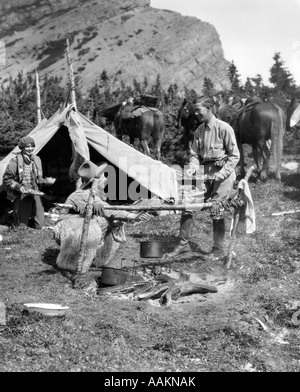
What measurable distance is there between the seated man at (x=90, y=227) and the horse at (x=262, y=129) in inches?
273

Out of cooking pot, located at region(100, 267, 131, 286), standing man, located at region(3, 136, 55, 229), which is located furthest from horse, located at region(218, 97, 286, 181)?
cooking pot, located at region(100, 267, 131, 286)

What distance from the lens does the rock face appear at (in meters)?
99.8

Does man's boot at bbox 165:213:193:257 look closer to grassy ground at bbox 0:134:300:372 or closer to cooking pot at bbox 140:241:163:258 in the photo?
grassy ground at bbox 0:134:300:372

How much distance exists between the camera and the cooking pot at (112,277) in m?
6.81

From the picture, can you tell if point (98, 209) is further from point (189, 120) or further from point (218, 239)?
point (189, 120)

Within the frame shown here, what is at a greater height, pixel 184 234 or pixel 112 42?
pixel 112 42

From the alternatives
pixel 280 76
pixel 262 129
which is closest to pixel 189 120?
pixel 262 129

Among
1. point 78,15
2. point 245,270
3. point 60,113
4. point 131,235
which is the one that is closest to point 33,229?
point 131,235

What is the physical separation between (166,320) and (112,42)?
10918 centimetres

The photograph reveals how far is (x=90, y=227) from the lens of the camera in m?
7.33

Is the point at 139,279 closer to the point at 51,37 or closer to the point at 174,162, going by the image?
the point at 174,162

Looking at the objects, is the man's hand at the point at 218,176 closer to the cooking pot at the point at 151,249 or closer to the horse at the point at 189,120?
the cooking pot at the point at 151,249

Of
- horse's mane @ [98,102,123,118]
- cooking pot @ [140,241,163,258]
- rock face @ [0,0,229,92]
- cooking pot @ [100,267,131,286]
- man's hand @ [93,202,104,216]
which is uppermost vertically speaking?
rock face @ [0,0,229,92]

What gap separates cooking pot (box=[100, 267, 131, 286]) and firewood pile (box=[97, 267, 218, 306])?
3.4 inches
